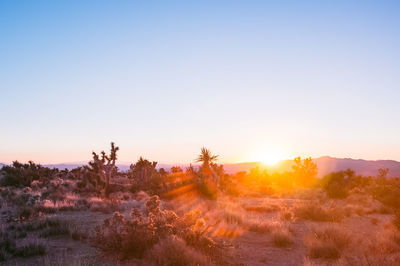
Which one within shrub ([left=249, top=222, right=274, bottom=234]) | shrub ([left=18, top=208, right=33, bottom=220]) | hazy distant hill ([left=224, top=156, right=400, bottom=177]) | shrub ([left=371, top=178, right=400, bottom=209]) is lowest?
hazy distant hill ([left=224, top=156, right=400, bottom=177])

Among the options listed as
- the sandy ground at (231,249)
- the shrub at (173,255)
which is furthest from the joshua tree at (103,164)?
the shrub at (173,255)

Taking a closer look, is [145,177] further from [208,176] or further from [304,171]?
[304,171]

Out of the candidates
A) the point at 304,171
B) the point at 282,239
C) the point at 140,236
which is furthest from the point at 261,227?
the point at 304,171

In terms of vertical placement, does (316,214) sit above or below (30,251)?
below

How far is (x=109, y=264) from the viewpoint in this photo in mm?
7137

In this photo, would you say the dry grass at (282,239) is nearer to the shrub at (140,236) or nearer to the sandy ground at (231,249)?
the sandy ground at (231,249)

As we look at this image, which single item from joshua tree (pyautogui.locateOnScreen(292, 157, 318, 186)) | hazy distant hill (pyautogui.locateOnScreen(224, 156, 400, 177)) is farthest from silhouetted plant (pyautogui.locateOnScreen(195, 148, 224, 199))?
hazy distant hill (pyautogui.locateOnScreen(224, 156, 400, 177))

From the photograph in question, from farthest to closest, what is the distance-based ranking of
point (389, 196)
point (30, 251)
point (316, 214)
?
point (389, 196) < point (316, 214) < point (30, 251)

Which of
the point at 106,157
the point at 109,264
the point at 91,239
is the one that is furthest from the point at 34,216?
the point at 106,157

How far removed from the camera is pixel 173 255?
277 inches

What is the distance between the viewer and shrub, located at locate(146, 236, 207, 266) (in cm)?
697

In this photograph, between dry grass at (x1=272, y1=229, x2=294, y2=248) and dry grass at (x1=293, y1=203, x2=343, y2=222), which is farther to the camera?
dry grass at (x1=293, y1=203, x2=343, y2=222)

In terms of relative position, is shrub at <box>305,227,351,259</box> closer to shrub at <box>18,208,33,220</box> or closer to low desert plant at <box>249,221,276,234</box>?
low desert plant at <box>249,221,276,234</box>

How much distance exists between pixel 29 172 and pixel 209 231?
1160 inches
